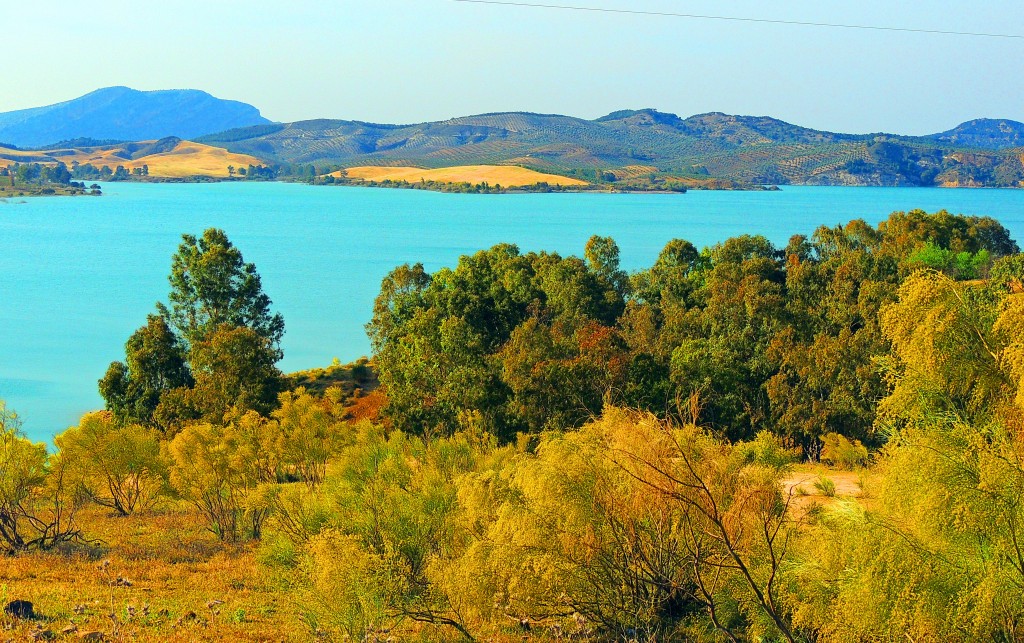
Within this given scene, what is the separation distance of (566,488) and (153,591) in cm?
760

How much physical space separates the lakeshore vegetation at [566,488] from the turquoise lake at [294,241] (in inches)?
690

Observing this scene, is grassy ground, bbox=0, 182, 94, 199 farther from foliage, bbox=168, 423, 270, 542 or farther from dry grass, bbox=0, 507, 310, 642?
dry grass, bbox=0, 507, 310, 642

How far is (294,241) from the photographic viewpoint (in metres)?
102

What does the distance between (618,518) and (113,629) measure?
6.42m

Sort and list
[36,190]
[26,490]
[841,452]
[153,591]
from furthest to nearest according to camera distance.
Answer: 1. [36,190]
2. [841,452]
3. [26,490]
4. [153,591]

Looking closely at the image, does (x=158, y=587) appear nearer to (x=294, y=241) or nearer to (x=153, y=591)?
(x=153, y=591)

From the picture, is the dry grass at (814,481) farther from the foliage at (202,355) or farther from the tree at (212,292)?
the tree at (212,292)

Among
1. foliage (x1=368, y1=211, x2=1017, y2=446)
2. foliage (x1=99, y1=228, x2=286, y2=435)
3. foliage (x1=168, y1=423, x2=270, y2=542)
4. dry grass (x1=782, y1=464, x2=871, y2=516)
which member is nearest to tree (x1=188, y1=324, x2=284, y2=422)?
foliage (x1=99, y1=228, x2=286, y2=435)

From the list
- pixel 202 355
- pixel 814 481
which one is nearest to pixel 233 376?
pixel 202 355

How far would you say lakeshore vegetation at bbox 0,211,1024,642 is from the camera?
8.28 metres

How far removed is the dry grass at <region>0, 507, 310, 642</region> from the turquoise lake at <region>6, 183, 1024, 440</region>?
65.9 feet

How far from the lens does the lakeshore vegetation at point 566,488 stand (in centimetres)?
828

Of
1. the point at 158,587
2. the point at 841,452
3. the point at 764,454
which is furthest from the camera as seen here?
the point at 841,452

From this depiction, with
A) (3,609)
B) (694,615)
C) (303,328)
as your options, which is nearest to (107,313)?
(303,328)
